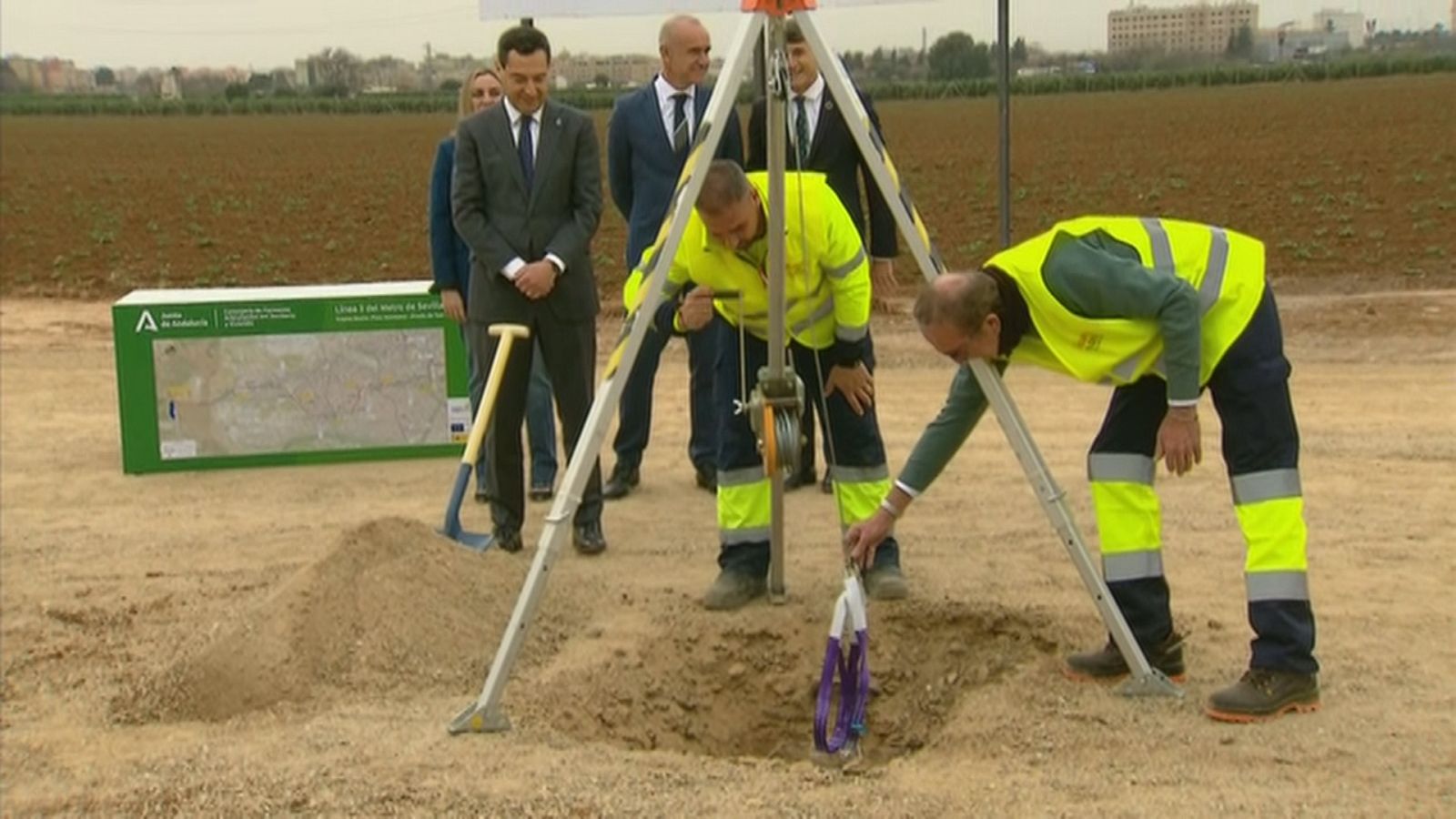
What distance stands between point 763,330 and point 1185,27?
1836 cm

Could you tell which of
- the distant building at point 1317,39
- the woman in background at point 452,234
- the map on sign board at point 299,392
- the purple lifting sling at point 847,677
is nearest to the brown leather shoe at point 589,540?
the woman in background at point 452,234

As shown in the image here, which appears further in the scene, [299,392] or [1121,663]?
[299,392]

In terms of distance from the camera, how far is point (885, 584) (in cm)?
584

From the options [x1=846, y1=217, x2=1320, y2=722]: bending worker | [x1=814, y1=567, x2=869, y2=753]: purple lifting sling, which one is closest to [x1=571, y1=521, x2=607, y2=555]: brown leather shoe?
[x1=814, y1=567, x2=869, y2=753]: purple lifting sling

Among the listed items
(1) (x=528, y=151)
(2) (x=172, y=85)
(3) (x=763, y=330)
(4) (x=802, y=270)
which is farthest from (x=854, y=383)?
(2) (x=172, y=85)

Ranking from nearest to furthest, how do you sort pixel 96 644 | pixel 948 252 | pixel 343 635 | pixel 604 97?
pixel 343 635
pixel 96 644
pixel 604 97
pixel 948 252

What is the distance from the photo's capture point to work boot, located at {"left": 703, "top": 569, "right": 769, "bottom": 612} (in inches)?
230

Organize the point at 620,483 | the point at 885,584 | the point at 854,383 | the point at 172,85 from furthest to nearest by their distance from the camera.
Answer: the point at 172,85
the point at 620,483
the point at 885,584
the point at 854,383

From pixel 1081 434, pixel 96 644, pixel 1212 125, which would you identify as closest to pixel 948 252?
pixel 1081 434

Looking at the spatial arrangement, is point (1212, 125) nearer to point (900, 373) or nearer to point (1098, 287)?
point (900, 373)

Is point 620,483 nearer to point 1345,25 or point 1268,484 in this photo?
point 1268,484

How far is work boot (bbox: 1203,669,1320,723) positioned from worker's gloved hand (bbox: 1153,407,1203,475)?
0.62 meters

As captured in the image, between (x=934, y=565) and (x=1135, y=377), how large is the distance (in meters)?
1.89

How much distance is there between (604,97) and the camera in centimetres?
1572
